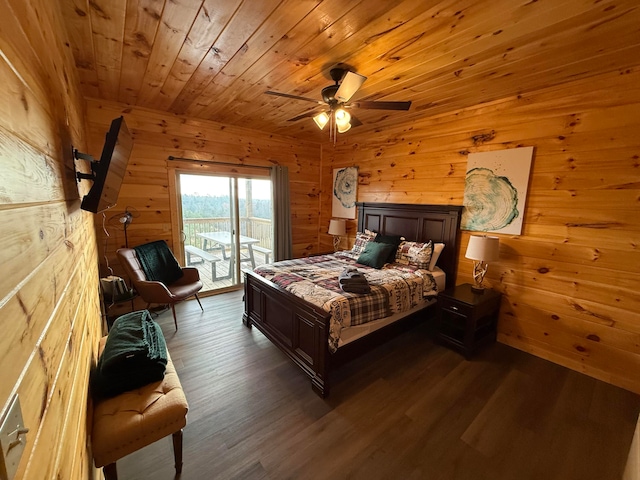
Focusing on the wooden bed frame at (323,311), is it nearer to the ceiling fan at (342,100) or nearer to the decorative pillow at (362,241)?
the decorative pillow at (362,241)

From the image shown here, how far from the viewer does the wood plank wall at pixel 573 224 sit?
7.14 ft

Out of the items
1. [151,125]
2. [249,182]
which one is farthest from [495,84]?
[151,125]

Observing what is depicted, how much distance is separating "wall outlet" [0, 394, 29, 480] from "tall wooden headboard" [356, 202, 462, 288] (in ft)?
11.6

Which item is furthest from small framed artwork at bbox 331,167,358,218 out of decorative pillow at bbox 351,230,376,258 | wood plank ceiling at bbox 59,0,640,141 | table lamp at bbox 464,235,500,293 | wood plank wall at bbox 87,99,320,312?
table lamp at bbox 464,235,500,293

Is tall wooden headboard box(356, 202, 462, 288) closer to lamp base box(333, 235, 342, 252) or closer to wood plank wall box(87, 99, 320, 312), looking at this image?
lamp base box(333, 235, 342, 252)

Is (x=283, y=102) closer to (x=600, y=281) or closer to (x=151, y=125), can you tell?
(x=151, y=125)

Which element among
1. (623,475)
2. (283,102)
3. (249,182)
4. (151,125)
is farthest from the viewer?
(249,182)

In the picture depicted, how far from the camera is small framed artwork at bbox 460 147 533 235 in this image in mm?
2684

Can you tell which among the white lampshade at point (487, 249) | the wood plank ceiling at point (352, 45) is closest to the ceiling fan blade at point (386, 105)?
the wood plank ceiling at point (352, 45)

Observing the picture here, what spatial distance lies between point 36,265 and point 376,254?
3.05m

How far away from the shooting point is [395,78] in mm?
2344

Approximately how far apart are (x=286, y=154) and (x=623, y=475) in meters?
4.81

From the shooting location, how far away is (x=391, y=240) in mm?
3668

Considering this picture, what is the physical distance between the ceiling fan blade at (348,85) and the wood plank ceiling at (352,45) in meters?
0.22
